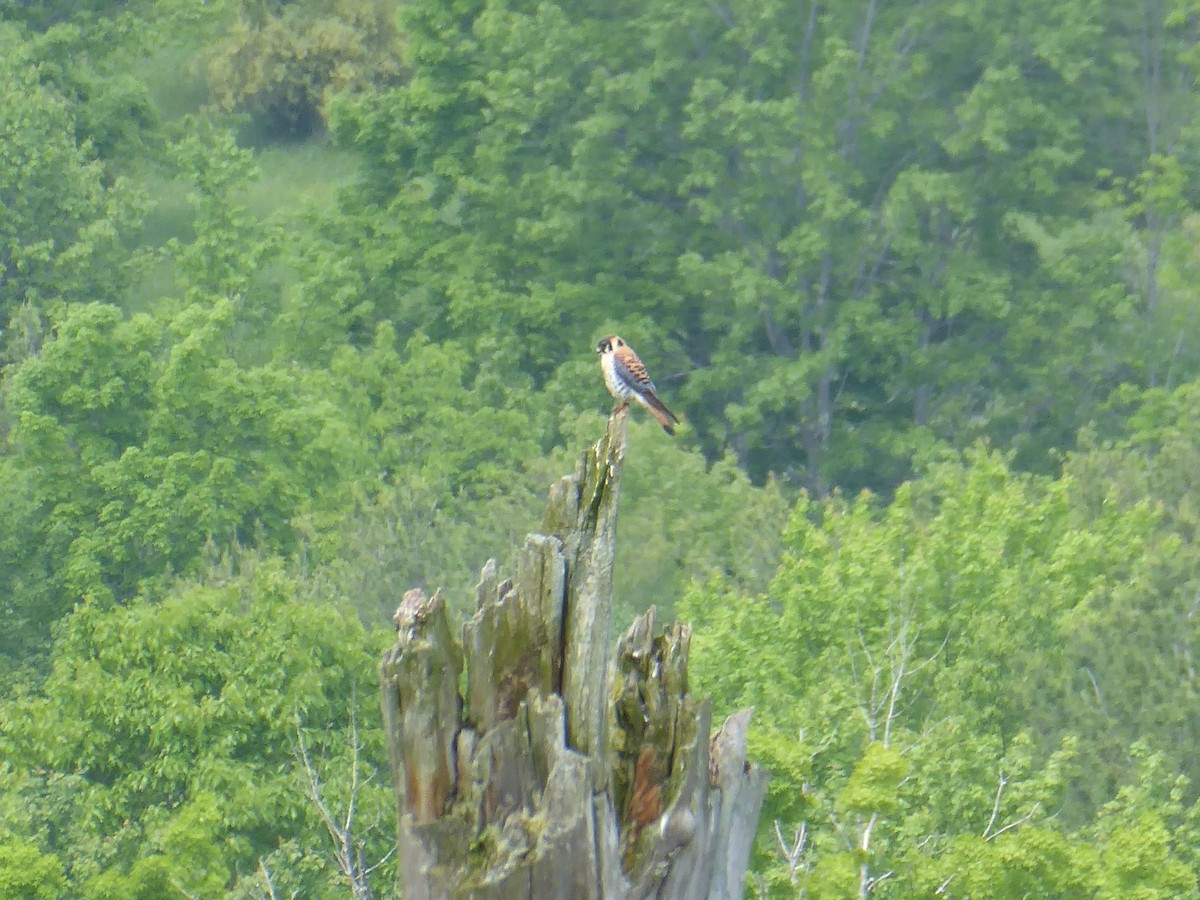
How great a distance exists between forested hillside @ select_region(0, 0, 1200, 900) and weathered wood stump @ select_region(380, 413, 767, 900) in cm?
890

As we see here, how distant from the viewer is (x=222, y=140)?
5862 cm

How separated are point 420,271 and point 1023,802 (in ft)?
120

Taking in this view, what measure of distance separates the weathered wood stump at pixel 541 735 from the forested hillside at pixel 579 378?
29.2 ft

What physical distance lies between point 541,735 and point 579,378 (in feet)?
127

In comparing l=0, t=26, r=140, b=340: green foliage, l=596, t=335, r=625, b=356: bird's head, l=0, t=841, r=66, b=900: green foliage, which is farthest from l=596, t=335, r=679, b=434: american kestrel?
l=0, t=26, r=140, b=340: green foliage

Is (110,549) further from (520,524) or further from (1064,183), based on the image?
(1064,183)

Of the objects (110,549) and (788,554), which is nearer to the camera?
(788,554)

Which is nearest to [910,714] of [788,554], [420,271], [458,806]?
[788,554]

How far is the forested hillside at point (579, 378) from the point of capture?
29.1 m

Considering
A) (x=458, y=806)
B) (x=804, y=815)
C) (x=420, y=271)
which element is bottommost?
(x=420, y=271)

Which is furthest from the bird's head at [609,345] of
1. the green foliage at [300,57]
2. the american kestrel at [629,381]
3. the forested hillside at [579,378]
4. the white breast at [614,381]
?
the green foliage at [300,57]

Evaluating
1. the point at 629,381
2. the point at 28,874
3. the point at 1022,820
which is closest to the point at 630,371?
the point at 629,381

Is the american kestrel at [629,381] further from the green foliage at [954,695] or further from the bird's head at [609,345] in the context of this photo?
the green foliage at [954,695]

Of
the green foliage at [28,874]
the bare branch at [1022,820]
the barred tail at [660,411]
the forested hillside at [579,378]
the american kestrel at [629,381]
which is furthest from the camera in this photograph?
the forested hillside at [579,378]
